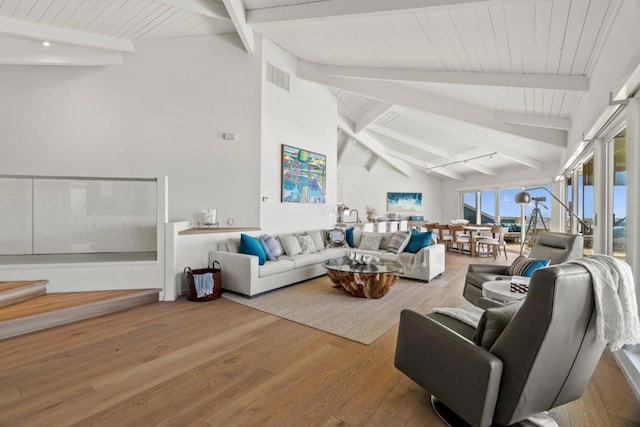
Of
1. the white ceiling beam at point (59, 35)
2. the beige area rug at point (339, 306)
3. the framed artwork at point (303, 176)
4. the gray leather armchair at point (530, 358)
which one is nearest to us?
the gray leather armchair at point (530, 358)

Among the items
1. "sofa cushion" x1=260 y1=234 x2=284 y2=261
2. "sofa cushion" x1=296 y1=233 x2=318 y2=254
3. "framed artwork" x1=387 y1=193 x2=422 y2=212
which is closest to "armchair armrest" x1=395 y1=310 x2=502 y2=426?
"sofa cushion" x1=260 y1=234 x2=284 y2=261

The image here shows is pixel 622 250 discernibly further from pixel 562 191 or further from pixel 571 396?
pixel 562 191

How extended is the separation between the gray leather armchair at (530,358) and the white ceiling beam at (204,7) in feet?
15.4

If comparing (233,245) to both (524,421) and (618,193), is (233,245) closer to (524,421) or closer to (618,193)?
(524,421)

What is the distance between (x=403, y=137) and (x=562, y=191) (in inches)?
158

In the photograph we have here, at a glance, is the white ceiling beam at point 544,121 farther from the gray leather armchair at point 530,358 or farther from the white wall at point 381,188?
the white wall at point 381,188

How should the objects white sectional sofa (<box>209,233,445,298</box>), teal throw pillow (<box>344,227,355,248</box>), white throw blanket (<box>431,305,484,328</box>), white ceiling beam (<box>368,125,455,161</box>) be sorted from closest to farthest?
white throw blanket (<box>431,305,484,328</box>) < white sectional sofa (<box>209,233,445,298</box>) < teal throw pillow (<box>344,227,355,248</box>) < white ceiling beam (<box>368,125,455,161</box>)

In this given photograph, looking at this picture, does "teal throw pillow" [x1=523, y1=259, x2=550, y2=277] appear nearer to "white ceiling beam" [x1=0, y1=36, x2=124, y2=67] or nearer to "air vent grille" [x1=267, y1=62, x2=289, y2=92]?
"air vent grille" [x1=267, y1=62, x2=289, y2=92]

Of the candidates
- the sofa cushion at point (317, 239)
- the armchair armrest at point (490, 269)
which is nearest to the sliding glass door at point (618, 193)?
the armchair armrest at point (490, 269)

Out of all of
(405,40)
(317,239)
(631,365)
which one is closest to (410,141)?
(317,239)

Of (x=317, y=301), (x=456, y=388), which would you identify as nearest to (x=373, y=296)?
(x=317, y=301)

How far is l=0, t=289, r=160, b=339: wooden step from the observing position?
9.82 feet

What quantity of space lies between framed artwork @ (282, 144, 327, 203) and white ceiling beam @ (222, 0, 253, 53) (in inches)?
69.7

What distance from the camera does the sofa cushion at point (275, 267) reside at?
170 inches
